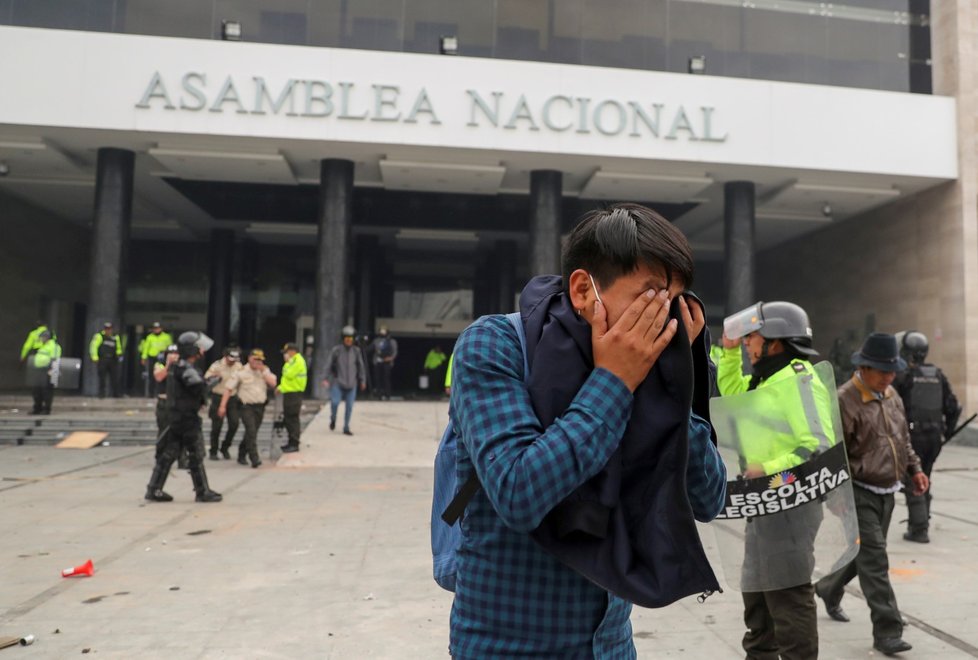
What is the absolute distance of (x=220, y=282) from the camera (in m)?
26.3

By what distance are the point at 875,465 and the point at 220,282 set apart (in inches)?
1017

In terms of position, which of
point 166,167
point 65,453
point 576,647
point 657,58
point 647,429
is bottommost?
point 65,453

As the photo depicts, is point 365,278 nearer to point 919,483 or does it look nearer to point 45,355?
point 45,355

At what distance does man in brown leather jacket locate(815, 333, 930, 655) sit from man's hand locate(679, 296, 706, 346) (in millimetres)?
2760

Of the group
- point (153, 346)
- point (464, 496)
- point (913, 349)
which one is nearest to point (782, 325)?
point (464, 496)

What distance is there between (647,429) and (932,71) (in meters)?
22.2

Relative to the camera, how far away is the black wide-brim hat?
3693 millimetres

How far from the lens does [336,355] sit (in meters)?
13.0

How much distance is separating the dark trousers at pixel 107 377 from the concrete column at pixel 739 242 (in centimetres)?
1632

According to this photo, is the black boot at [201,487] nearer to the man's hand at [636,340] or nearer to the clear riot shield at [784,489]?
the clear riot shield at [784,489]

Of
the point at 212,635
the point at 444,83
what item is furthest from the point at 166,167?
the point at 212,635

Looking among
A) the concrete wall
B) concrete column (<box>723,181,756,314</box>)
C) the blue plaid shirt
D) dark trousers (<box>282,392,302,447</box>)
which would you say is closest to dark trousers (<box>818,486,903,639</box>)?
the blue plaid shirt

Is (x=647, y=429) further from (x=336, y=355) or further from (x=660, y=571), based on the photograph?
(x=336, y=355)

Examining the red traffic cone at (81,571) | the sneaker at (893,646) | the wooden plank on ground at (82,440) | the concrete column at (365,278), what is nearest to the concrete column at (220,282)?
the concrete column at (365,278)
